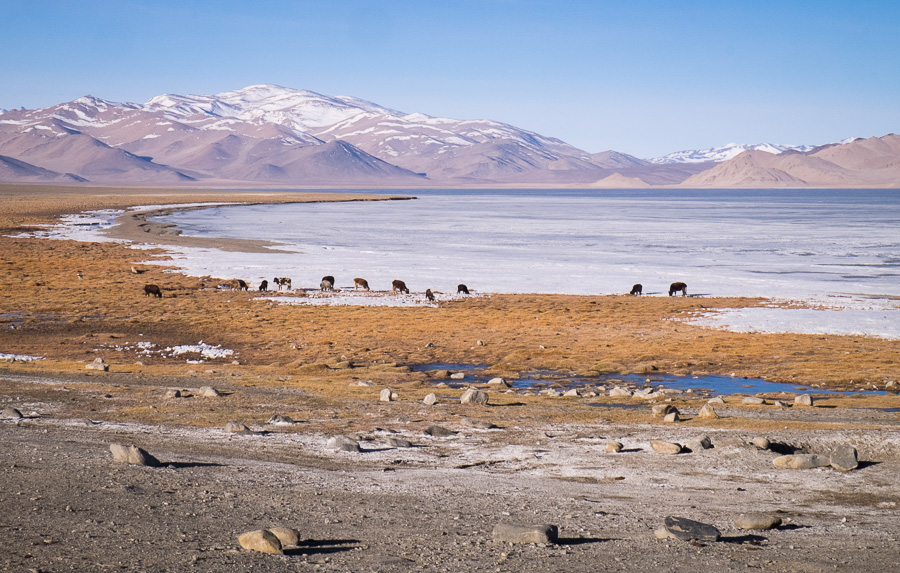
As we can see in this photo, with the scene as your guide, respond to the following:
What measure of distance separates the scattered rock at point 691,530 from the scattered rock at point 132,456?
16.8 ft

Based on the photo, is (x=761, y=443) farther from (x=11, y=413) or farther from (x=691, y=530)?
(x=11, y=413)

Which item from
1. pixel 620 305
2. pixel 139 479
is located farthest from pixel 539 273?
pixel 139 479

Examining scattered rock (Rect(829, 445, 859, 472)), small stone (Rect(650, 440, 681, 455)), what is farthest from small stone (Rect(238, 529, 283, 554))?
scattered rock (Rect(829, 445, 859, 472))

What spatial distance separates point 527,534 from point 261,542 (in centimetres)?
205

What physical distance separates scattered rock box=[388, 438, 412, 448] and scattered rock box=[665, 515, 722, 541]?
4.12 m

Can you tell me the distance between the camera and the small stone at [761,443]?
10.4 m

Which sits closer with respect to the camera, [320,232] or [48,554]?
[48,554]

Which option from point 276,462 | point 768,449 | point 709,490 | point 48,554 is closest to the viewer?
A: point 48,554

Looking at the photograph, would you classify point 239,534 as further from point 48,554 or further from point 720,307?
point 720,307

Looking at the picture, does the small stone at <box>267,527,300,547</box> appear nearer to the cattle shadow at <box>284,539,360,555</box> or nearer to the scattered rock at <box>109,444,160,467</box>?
the cattle shadow at <box>284,539,360,555</box>

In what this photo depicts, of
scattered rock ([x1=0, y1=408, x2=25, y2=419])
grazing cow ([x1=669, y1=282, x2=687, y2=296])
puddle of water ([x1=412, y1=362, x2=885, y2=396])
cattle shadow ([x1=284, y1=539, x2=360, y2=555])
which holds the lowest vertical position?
puddle of water ([x1=412, y1=362, x2=885, y2=396])

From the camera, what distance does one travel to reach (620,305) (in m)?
28.1

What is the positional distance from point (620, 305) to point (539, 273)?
10.7 metres

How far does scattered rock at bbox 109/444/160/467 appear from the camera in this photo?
884 centimetres
